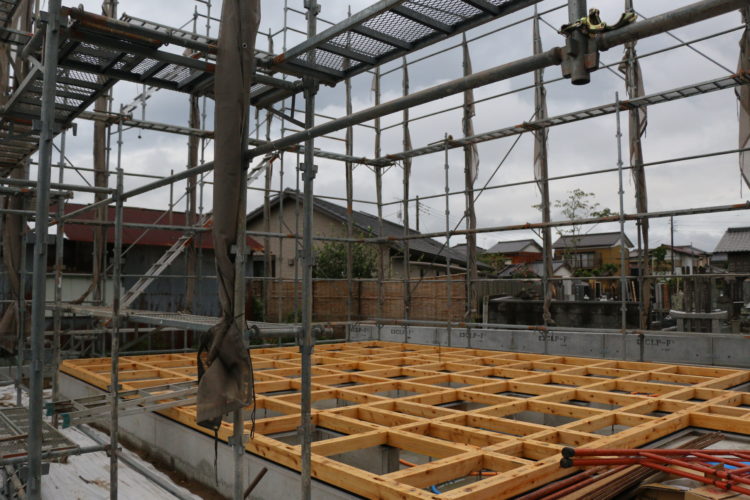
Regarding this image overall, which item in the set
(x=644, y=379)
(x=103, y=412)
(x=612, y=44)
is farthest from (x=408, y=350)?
(x=612, y=44)

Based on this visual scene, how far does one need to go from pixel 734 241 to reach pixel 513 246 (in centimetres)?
1118

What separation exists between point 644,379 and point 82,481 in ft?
21.5

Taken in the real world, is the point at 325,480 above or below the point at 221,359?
below

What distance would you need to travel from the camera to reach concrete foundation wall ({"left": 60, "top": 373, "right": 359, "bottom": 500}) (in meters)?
4.39

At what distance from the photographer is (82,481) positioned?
5426 millimetres

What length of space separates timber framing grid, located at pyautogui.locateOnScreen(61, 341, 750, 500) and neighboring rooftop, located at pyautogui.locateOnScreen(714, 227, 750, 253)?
56.4 feet

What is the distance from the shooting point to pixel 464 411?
5793 mm

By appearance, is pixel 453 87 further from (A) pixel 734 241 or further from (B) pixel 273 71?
(A) pixel 734 241

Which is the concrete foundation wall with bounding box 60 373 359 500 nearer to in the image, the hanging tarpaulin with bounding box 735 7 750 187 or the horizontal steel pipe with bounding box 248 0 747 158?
the horizontal steel pipe with bounding box 248 0 747 158

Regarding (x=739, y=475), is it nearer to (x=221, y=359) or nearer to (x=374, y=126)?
(x=221, y=359)

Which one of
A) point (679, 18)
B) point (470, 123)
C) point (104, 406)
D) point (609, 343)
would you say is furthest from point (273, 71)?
point (470, 123)

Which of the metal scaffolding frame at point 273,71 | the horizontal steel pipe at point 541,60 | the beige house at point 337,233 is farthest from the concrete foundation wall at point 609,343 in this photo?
the horizontal steel pipe at point 541,60

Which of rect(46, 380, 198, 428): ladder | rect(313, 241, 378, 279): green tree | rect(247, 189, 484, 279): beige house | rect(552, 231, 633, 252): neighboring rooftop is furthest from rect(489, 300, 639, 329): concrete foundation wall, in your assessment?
rect(552, 231, 633, 252): neighboring rooftop

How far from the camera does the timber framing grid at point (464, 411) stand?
411 cm
